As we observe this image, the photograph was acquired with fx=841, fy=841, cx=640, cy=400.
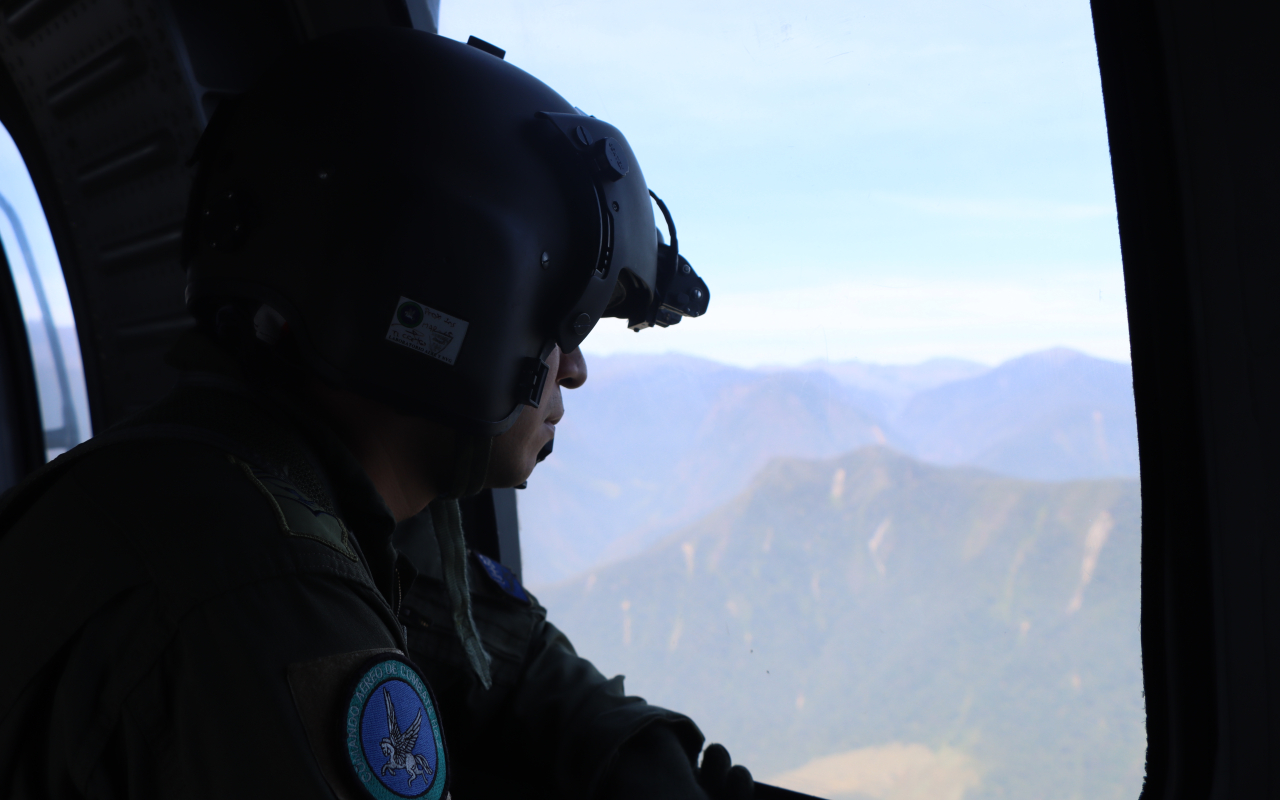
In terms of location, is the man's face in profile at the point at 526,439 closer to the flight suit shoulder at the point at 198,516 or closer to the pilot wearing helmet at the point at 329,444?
the pilot wearing helmet at the point at 329,444

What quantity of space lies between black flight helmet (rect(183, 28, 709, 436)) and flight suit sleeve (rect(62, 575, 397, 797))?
0.32m

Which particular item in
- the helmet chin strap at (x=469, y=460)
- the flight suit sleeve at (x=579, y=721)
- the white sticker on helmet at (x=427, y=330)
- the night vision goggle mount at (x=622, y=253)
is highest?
the night vision goggle mount at (x=622, y=253)

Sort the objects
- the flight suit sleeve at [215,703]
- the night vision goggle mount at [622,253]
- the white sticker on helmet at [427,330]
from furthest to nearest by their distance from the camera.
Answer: the night vision goggle mount at [622,253]
the white sticker on helmet at [427,330]
the flight suit sleeve at [215,703]

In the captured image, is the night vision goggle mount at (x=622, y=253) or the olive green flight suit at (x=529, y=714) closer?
the night vision goggle mount at (x=622, y=253)

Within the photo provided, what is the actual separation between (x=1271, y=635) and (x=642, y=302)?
93 cm

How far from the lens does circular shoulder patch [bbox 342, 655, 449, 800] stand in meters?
0.63

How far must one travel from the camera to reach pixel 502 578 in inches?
62.4

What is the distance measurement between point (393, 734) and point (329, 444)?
0.38m

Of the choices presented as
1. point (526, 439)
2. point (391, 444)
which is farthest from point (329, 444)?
point (526, 439)

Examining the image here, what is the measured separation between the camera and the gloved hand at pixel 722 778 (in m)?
1.43

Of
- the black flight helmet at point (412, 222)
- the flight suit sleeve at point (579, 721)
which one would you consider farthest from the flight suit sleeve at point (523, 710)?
the black flight helmet at point (412, 222)

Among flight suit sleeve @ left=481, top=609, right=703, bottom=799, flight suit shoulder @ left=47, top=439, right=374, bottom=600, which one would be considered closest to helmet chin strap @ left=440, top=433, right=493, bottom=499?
flight suit shoulder @ left=47, top=439, right=374, bottom=600

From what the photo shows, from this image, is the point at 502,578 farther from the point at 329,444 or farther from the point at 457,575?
the point at 329,444

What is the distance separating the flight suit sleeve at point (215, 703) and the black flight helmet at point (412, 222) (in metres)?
0.32
